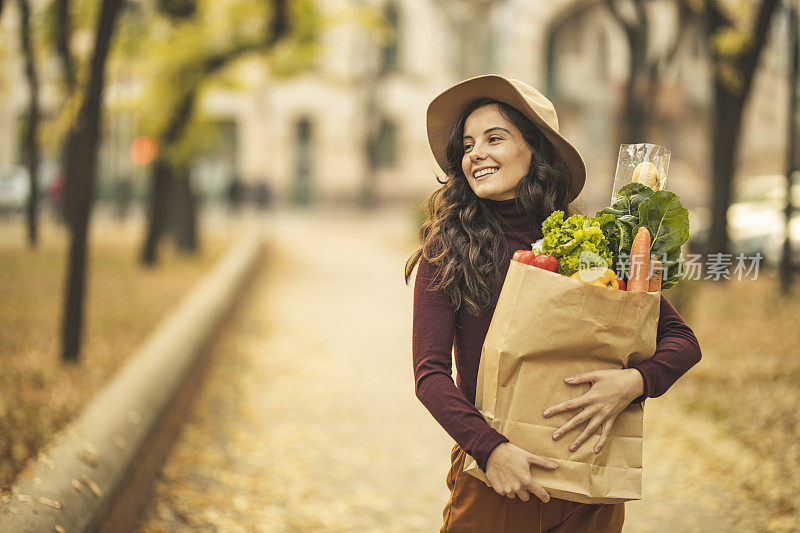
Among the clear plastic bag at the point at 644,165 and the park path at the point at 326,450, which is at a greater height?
the clear plastic bag at the point at 644,165

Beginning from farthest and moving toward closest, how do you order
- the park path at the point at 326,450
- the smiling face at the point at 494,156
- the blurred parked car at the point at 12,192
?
1. the blurred parked car at the point at 12,192
2. the park path at the point at 326,450
3. the smiling face at the point at 494,156

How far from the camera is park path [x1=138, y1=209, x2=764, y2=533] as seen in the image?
4509mm

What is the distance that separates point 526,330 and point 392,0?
124 ft

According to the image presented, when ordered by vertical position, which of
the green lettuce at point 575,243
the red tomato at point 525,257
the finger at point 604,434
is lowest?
the finger at point 604,434

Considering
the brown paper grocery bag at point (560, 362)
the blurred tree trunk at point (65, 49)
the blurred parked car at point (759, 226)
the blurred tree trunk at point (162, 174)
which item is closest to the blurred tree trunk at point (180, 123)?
the blurred tree trunk at point (162, 174)

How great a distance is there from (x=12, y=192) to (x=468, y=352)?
26.7 meters

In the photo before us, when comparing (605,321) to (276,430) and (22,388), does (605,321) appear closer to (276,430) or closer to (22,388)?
(276,430)

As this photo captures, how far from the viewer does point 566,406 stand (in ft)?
6.18

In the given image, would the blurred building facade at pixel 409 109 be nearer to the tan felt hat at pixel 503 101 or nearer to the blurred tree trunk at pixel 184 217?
the blurred tree trunk at pixel 184 217

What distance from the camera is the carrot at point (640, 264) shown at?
1.91 m

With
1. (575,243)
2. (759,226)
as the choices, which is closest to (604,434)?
(575,243)

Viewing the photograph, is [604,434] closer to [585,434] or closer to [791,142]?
[585,434]

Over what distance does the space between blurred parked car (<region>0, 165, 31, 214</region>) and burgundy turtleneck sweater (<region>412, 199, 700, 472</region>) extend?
25.6 meters

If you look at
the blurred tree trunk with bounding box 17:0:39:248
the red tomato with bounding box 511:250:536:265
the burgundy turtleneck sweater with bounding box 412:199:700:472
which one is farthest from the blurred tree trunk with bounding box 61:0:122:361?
the blurred tree trunk with bounding box 17:0:39:248
